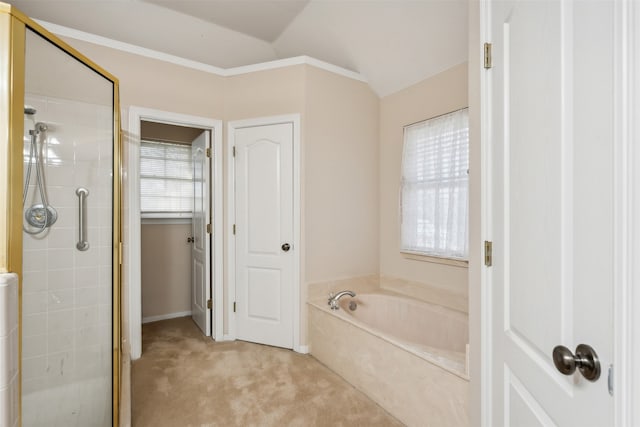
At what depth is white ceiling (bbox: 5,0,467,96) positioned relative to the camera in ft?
7.86

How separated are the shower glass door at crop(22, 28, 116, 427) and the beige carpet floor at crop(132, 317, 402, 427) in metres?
0.48

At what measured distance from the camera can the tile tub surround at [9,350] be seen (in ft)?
3.08

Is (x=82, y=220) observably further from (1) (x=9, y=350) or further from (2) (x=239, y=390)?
(2) (x=239, y=390)

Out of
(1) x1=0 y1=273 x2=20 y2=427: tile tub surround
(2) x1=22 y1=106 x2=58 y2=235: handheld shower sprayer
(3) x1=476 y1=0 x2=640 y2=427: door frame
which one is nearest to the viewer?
(3) x1=476 y1=0 x2=640 y2=427: door frame

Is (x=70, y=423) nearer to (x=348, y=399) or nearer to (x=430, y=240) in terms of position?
(x=348, y=399)

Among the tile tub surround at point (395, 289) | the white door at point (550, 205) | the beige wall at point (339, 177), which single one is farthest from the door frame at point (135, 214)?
the white door at point (550, 205)

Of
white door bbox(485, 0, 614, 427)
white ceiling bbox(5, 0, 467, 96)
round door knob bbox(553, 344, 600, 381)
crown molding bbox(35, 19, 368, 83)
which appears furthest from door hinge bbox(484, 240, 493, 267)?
crown molding bbox(35, 19, 368, 83)

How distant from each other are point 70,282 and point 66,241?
0.19 m

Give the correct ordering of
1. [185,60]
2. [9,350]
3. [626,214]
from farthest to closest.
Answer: [185,60] → [9,350] → [626,214]

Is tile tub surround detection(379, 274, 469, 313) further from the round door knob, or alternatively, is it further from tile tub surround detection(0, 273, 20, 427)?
tile tub surround detection(0, 273, 20, 427)

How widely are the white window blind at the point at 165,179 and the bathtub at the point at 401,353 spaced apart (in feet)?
6.84

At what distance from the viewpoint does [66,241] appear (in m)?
1.47

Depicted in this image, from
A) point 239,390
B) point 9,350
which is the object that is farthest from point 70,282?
point 239,390

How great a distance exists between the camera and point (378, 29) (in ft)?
8.54
